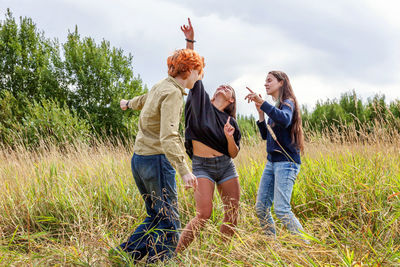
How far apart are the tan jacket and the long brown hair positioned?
1089mm

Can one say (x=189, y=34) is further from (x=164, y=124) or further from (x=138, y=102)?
A: (x=164, y=124)

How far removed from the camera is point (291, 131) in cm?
309

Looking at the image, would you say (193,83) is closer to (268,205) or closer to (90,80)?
(268,205)

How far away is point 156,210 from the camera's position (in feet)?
8.94

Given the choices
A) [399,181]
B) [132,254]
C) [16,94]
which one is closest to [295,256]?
[132,254]

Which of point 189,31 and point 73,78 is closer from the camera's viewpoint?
point 189,31

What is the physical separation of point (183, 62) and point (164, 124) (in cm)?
53

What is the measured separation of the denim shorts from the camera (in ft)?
9.25

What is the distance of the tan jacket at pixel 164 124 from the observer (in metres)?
2.35

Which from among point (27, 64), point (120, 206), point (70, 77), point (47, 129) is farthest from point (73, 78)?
point (120, 206)

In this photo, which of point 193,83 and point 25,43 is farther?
point 25,43

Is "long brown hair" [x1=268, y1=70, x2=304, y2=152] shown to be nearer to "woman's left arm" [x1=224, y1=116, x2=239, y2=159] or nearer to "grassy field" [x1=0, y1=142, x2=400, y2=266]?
"woman's left arm" [x1=224, y1=116, x2=239, y2=159]

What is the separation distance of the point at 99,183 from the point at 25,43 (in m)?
17.8

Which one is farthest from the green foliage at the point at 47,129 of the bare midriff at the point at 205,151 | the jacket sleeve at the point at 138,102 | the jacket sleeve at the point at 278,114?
the jacket sleeve at the point at 278,114
